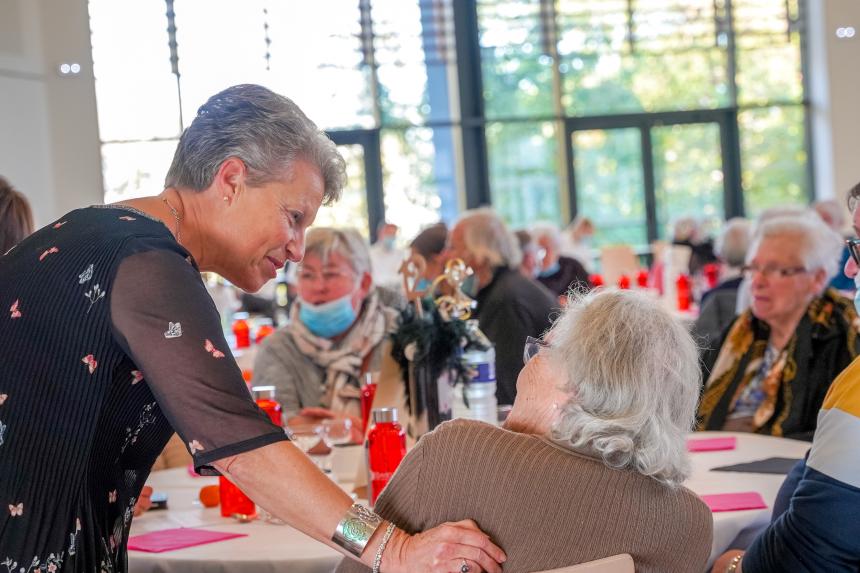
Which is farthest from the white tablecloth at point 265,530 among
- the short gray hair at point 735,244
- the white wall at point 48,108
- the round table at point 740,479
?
the white wall at point 48,108

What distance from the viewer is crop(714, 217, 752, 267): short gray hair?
749cm

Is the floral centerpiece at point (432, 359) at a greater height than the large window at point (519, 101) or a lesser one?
lesser

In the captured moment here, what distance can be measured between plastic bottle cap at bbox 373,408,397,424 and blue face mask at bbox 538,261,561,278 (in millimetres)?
6356

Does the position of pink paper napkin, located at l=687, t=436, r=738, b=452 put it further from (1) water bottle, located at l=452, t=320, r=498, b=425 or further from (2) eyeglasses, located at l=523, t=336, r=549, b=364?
(2) eyeglasses, located at l=523, t=336, r=549, b=364

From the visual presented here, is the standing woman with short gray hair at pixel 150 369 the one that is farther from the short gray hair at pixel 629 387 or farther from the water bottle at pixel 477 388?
the water bottle at pixel 477 388

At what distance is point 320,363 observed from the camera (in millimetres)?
Answer: 4406

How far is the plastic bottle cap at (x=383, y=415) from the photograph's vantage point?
2602 mm

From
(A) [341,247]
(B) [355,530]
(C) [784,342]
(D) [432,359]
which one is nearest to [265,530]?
(D) [432,359]

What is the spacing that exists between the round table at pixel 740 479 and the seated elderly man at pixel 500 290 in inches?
41.7

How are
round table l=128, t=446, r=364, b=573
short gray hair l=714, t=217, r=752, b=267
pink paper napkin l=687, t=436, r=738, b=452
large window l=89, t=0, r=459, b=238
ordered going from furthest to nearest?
large window l=89, t=0, r=459, b=238
short gray hair l=714, t=217, r=752, b=267
pink paper napkin l=687, t=436, r=738, b=452
round table l=128, t=446, r=364, b=573

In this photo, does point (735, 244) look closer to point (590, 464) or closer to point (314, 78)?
point (590, 464)

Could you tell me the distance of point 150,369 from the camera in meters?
1.62

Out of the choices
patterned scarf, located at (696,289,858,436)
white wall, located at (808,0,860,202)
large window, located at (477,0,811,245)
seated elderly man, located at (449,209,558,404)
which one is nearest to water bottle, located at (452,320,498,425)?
seated elderly man, located at (449,209,558,404)

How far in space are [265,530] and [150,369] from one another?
115 centimetres
